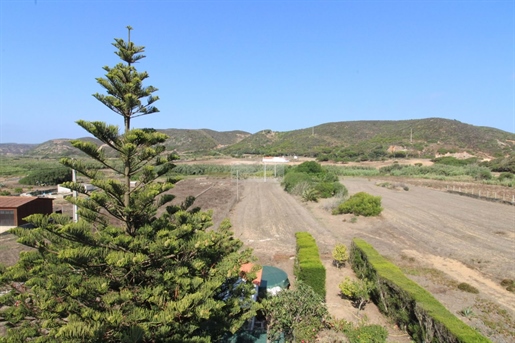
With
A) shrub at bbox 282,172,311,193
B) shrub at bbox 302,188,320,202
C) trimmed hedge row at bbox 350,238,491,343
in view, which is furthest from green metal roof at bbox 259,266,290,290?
shrub at bbox 282,172,311,193

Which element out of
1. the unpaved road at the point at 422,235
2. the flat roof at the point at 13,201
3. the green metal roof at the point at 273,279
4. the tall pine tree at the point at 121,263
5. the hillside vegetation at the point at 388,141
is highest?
the hillside vegetation at the point at 388,141

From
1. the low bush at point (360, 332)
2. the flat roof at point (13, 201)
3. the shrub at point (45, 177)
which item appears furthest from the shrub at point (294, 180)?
the shrub at point (45, 177)

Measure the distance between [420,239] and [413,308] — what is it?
1093 cm

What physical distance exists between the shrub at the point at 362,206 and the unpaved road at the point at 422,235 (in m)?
0.61

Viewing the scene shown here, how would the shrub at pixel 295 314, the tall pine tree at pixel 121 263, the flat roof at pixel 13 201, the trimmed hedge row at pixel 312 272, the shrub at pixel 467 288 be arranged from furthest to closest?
the flat roof at pixel 13 201, the shrub at pixel 467 288, the trimmed hedge row at pixel 312 272, the shrub at pixel 295 314, the tall pine tree at pixel 121 263

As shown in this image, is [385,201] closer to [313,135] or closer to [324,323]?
[324,323]

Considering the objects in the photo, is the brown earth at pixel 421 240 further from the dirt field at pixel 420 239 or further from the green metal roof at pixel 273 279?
the green metal roof at pixel 273 279

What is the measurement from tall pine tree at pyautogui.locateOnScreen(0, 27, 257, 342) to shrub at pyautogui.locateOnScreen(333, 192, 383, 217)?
1907cm

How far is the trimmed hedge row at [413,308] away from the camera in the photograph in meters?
6.30

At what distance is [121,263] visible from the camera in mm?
3926

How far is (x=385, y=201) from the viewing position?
29.9 m

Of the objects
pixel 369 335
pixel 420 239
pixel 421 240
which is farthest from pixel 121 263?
pixel 420 239

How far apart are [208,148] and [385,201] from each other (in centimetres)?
9500

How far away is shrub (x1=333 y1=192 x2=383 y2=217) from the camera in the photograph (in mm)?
22703
